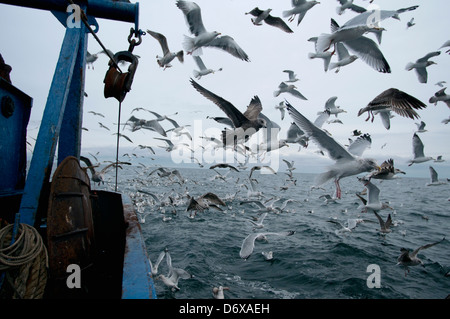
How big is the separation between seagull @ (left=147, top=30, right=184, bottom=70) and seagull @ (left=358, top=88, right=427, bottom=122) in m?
7.25

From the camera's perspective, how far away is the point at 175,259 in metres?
7.18

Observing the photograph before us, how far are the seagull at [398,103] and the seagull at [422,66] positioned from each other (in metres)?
6.93

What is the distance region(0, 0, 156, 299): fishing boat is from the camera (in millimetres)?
2025

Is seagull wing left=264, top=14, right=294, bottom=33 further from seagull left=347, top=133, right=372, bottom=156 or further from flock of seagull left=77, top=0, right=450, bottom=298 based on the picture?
seagull left=347, top=133, right=372, bottom=156

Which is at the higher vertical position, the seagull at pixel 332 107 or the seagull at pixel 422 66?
the seagull at pixel 422 66

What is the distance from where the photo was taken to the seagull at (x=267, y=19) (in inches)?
328

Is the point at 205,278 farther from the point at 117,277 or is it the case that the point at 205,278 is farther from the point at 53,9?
the point at 53,9

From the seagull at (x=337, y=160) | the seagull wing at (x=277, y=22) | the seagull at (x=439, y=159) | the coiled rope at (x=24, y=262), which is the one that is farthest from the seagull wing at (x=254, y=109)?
the seagull at (x=439, y=159)

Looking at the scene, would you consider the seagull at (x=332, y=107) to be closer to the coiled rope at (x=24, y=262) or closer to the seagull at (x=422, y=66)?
the seagull at (x=422, y=66)

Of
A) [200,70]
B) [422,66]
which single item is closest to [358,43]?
[422,66]

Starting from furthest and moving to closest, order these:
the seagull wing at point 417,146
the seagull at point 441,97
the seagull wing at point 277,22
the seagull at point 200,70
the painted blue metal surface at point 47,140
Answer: the seagull wing at point 417,146, the seagull at point 200,70, the seagull at point 441,97, the seagull wing at point 277,22, the painted blue metal surface at point 47,140

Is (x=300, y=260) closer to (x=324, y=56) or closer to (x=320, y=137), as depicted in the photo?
(x=320, y=137)

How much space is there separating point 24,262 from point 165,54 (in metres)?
9.47
